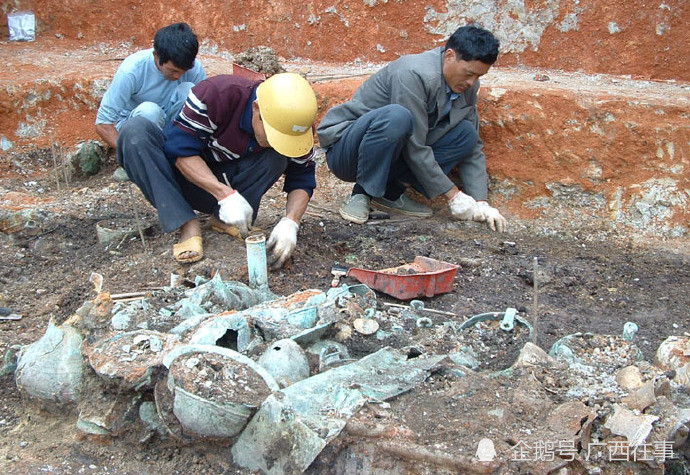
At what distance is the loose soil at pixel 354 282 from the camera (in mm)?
2152

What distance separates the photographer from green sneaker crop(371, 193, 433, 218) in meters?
4.32

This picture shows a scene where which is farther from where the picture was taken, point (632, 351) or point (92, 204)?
point (92, 204)

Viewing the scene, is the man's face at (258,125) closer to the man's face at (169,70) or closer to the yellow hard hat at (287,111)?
the yellow hard hat at (287,111)

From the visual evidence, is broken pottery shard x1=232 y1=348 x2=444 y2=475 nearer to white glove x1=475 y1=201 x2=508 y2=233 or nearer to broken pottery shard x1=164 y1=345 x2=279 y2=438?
broken pottery shard x1=164 y1=345 x2=279 y2=438

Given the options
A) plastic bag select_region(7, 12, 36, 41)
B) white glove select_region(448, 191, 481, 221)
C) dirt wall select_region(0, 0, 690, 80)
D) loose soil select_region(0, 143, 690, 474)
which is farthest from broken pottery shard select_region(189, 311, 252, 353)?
plastic bag select_region(7, 12, 36, 41)

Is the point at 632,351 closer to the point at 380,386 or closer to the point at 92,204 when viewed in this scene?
the point at 380,386

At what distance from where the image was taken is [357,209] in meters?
4.14

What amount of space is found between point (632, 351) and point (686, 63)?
123 inches

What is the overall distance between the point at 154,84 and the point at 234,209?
1.15m

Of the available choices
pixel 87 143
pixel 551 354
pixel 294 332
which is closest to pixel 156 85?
pixel 87 143

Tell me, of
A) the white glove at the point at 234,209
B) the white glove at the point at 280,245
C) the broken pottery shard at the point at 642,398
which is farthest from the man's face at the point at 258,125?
the broken pottery shard at the point at 642,398

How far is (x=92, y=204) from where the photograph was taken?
14.5 ft

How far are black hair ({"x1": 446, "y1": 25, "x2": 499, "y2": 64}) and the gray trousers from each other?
118cm

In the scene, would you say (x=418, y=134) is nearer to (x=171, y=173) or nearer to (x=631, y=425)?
(x=171, y=173)
